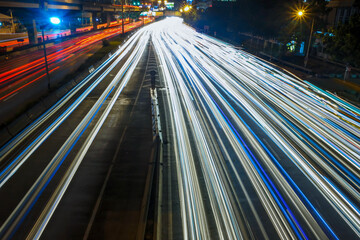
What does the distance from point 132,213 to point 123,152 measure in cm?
482

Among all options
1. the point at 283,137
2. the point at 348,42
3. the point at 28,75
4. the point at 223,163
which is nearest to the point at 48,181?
the point at 223,163

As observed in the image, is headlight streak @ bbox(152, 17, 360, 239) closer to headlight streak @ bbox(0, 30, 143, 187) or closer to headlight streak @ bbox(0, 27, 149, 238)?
headlight streak @ bbox(0, 27, 149, 238)

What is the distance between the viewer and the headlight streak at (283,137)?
31.9 ft

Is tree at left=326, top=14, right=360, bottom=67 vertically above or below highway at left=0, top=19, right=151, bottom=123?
above

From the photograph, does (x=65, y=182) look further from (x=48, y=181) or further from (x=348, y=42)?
(x=348, y=42)

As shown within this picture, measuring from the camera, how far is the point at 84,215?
9.22m

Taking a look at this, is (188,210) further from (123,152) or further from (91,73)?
(91,73)

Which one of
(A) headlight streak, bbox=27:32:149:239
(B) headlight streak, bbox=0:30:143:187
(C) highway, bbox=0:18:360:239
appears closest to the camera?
(A) headlight streak, bbox=27:32:149:239

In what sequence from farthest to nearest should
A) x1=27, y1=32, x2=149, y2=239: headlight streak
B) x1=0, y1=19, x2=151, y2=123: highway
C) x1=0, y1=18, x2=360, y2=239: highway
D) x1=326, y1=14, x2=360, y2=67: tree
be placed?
x1=326, y1=14, x2=360, y2=67: tree < x1=0, y1=19, x2=151, y2=123: highway < x1=0, y1=18, x2=360, y2=239: highway < x1=27, y1=32, x2=149, y2=239: headlight streak

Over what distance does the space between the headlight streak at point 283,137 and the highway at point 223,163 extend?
0.18ft

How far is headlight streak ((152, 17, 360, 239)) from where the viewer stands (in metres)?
9.73

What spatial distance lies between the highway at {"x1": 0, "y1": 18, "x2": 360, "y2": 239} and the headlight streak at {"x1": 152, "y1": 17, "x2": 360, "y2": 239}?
0.18 ft

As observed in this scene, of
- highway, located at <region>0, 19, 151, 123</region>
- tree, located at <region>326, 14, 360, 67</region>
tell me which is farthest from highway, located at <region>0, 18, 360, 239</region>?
tree, located at <region>326, 14, 360, 67</region>

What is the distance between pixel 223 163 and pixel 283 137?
4771 mm
